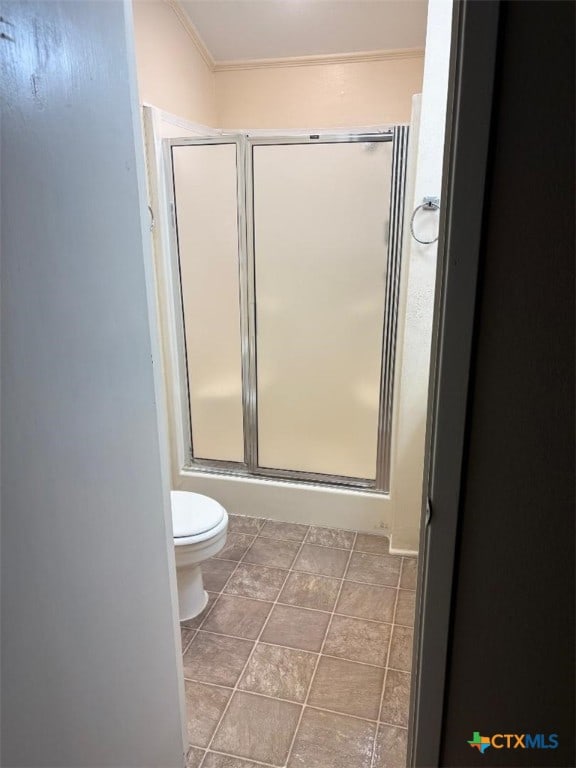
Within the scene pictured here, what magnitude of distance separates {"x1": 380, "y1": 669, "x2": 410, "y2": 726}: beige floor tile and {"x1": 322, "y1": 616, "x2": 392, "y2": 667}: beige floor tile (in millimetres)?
72

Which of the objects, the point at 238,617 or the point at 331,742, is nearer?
the point at 331,742

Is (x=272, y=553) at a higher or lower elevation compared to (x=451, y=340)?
lower

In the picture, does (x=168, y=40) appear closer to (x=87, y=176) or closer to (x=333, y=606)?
(x=87, y=176)

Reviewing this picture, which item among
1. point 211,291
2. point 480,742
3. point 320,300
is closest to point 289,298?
point 320,300

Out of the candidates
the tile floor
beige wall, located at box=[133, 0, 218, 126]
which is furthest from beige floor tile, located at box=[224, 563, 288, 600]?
beige wall, located at box=[133, 0, 218, 126]

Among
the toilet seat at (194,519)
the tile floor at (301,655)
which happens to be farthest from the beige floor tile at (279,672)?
the toilet seat at (194,519)

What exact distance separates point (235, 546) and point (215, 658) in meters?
0.71

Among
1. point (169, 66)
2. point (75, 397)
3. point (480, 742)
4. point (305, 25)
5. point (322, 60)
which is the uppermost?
point (305, 25)

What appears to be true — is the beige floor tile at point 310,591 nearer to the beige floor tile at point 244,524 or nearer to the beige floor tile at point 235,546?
the beige floor tile at point 235,546

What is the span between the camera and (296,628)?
2.03 meters

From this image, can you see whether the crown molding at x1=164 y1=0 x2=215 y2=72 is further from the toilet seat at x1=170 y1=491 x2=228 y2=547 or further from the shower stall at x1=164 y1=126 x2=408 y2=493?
the toilet seat at x1=170 y1=491 x2=228 y2=547

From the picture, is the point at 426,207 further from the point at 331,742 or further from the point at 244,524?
the point at 331,742

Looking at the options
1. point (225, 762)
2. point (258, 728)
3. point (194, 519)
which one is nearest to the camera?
point (225, 762)

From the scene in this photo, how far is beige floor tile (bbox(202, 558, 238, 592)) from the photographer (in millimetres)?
2283
